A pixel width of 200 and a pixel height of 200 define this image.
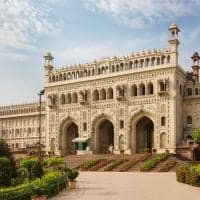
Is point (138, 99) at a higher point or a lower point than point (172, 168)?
higher

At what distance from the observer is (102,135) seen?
202ft

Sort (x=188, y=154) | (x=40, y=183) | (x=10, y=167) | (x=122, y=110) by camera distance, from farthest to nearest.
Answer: (x=122, y=110) → (x=188, y=154) → (x=10, y=167) → (x=40, y=183)

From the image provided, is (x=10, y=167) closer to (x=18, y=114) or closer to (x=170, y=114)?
(x=170, y=114)

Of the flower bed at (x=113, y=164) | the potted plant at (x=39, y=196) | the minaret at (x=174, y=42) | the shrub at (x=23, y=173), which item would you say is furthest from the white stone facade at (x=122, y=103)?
the potted plant at (x=39, y=196)

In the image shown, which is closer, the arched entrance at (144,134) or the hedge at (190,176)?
the hedge at (190,176)

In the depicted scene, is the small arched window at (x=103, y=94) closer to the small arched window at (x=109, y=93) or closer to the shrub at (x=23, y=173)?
the small arched window at (x=109, y=93)

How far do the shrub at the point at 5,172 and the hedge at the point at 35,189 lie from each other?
230 cm

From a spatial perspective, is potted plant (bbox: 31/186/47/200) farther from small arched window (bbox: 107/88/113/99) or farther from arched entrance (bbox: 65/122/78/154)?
arched entrance (bbox: 65/122/78/154)

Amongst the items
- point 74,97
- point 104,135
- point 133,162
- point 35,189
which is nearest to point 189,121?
point 104,135

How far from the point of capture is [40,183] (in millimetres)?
20203

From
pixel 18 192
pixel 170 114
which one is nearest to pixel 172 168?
pixel 170 114

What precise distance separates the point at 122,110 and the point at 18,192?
40.2m

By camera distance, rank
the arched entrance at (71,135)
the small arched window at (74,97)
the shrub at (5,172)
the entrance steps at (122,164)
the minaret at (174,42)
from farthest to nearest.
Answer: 1. the arched entrance at (71,135)
2. the small arched window at (74,97)
3. the minaret at (174,42)
4. the entrance steps at (122,164)
5. the shrub at (5,172)

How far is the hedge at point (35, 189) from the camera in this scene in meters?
17.3
